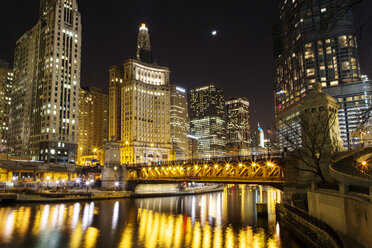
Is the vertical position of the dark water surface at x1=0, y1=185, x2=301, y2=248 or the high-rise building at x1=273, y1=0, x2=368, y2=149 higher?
the high-rise building at x1=273, y1=0, x2=368, y2=149

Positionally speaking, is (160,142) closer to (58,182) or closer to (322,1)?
(58,182)

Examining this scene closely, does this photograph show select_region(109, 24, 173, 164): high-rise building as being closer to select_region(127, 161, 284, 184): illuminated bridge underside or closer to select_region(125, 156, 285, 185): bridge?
select_region(127, 161, 284, 184): illuminated bridge underside

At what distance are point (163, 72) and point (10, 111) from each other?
329ft

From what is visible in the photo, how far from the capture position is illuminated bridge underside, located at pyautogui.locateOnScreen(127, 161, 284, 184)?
5246cm

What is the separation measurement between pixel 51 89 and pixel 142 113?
5215 cm

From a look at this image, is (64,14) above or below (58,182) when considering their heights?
above

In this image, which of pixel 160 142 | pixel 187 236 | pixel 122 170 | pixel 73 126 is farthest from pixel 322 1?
pixel 187 236

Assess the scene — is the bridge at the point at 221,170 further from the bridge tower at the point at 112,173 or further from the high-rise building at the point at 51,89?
the high-rise building at the point at 51,89

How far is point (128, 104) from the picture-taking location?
17500cm

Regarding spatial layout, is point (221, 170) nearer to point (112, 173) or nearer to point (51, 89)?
point (112, 173)

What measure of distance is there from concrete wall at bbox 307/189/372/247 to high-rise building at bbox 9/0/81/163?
13106 cm

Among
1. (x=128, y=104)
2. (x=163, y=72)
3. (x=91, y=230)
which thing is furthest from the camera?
(x=163, y=72)

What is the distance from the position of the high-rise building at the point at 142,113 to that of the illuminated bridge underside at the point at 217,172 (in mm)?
71329

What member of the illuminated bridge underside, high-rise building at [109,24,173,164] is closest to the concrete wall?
the illuminated bridge underside
